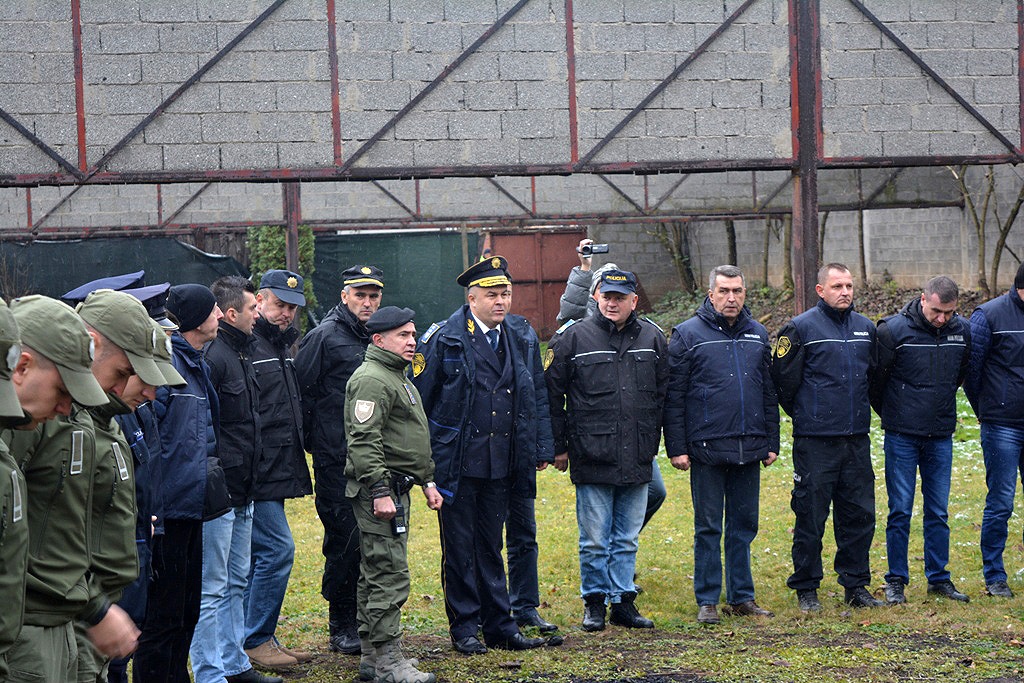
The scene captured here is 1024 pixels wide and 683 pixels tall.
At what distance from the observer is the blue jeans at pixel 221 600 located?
537 cm

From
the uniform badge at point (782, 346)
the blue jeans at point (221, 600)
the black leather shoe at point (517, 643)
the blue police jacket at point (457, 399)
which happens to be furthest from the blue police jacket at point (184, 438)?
the uniform badge at point (782, 346)

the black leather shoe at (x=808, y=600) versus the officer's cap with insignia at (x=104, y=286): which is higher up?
the officer's cap with insignia at (x=104, y=286)

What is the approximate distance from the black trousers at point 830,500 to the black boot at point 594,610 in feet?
4.01

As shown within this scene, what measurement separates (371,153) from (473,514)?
372 centimetres

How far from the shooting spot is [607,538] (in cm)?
680

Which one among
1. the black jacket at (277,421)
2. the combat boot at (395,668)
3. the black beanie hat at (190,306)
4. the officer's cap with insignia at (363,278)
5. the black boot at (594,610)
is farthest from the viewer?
the black boot at (594,610)

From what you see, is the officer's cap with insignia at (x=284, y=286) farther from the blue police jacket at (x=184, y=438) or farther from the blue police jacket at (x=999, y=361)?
the blue police jacket at (x=999, y=361)

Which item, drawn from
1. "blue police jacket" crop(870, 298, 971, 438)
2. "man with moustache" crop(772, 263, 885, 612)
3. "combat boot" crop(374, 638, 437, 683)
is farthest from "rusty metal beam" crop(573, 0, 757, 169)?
"combat boot" crop(374, 638, 437, 683)

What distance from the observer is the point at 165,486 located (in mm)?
4871

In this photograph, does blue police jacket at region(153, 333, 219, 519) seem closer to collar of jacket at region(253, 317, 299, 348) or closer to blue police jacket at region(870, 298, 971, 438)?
collar of jacket at region(253, 317, 299, 348)

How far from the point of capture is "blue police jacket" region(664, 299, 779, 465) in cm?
688

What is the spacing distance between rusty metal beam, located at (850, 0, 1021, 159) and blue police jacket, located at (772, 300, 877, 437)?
10.7 feet

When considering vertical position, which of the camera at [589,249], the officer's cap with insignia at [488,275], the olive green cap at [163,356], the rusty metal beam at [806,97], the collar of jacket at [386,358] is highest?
the rusty metal beam at [806,97]

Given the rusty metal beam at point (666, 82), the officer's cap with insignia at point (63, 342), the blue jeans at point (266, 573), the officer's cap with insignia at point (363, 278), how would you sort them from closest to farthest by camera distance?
the officer's cap with insignia at point (63, 342) → the blue jeans at point (266, 573) → the officer's cap with insignia at point (363, 278) → the rusty metal beam at point (666, 82)
